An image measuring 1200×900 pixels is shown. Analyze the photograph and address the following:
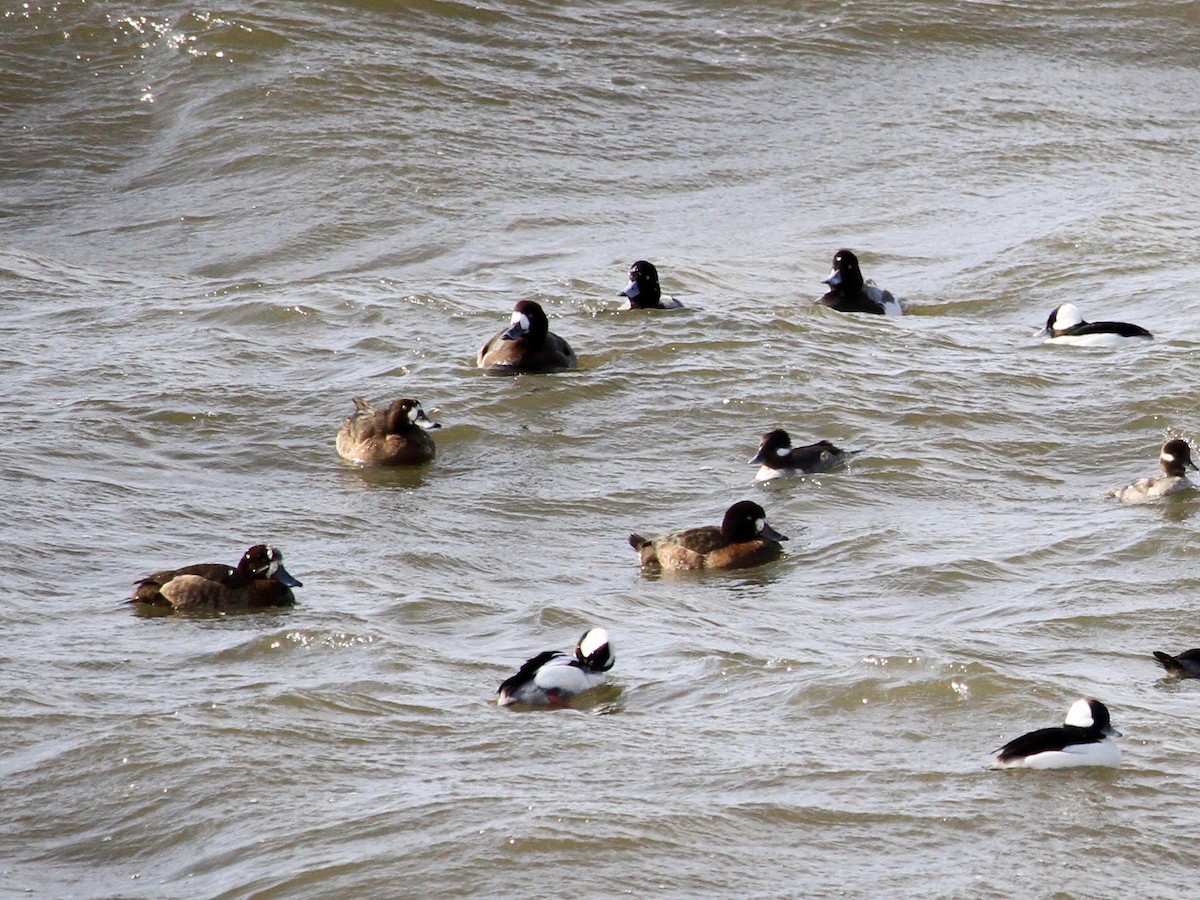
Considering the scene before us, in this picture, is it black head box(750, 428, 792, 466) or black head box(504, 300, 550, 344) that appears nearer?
black head box(750, 428, 792, 466)

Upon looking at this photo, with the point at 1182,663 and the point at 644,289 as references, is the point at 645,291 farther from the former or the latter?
the point at 1182,663

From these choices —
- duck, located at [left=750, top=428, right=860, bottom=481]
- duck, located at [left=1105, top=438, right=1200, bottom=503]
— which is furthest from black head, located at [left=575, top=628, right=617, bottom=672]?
duck, located at [left=1105, top=438, right=1200, bottom=503]

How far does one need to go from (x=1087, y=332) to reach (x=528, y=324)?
4313 millimetres

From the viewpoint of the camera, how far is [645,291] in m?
15.3

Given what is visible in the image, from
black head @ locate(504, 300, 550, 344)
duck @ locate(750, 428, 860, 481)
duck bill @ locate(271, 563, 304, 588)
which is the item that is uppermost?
black head @ locate(504, 300, 550, 344)

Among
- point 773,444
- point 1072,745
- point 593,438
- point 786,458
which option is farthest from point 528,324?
point 1072,745

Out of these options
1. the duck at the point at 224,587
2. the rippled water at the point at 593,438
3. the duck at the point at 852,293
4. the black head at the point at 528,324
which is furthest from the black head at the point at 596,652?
the duck at the point at 852,293

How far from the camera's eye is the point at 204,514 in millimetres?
11367

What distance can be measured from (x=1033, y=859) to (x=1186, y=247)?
478 inches

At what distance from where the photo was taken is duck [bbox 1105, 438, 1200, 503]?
11.2 meters

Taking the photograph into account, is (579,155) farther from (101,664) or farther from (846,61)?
(101,664)

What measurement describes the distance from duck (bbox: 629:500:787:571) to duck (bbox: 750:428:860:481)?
40.7 inches

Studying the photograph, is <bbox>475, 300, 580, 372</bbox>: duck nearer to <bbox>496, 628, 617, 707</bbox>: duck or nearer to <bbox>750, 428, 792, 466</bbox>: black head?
<bbox>750, 428, 792, 466</bbox>: black head

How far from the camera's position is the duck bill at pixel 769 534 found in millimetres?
10812
